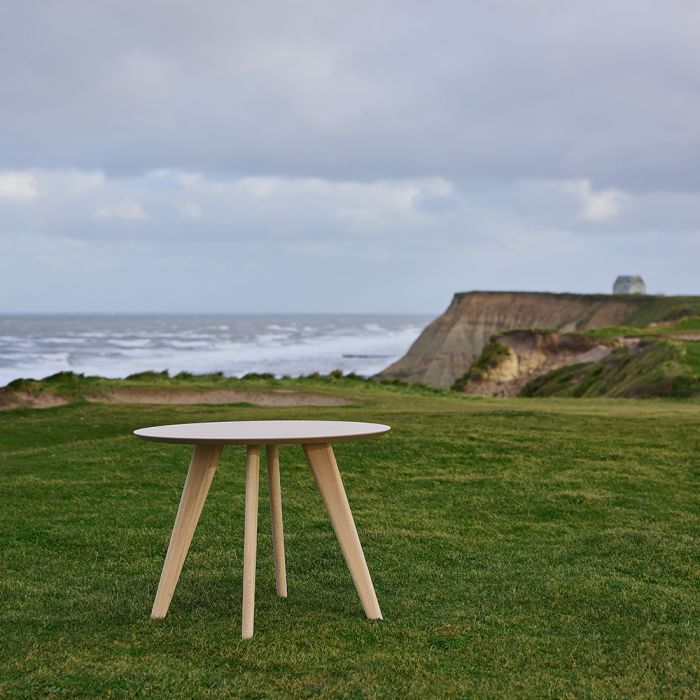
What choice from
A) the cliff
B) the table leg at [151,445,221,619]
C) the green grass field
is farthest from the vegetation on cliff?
the cliff

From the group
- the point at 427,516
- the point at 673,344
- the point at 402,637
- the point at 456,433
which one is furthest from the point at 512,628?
the point at 673,344

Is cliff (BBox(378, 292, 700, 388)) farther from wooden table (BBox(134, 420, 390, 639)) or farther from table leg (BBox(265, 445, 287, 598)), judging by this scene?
wooden table (BBox(134, 420, 390, 639))

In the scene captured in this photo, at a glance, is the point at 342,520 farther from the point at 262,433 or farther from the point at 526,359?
the point at 526,359

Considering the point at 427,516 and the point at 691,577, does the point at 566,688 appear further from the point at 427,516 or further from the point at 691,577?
the point at 427,516

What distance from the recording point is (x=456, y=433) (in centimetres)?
1273

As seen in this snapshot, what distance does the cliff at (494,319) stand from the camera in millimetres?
69562

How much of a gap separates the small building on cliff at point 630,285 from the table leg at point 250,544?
4011 inches

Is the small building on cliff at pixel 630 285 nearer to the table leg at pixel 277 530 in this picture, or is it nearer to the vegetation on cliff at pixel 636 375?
the vegetation on cliff at pixel 636 375

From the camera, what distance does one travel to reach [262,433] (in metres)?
5.32

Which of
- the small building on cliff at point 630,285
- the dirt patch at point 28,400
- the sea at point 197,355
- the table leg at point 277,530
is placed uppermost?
the small building on cliff at point 630,285

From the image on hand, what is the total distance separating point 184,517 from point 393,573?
191cm

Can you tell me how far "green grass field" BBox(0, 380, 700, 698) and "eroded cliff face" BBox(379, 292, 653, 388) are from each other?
55801 mm

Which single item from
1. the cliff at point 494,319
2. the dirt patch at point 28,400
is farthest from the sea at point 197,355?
the dirt patch at point 28,400

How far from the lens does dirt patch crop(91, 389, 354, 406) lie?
21547 millimetres
